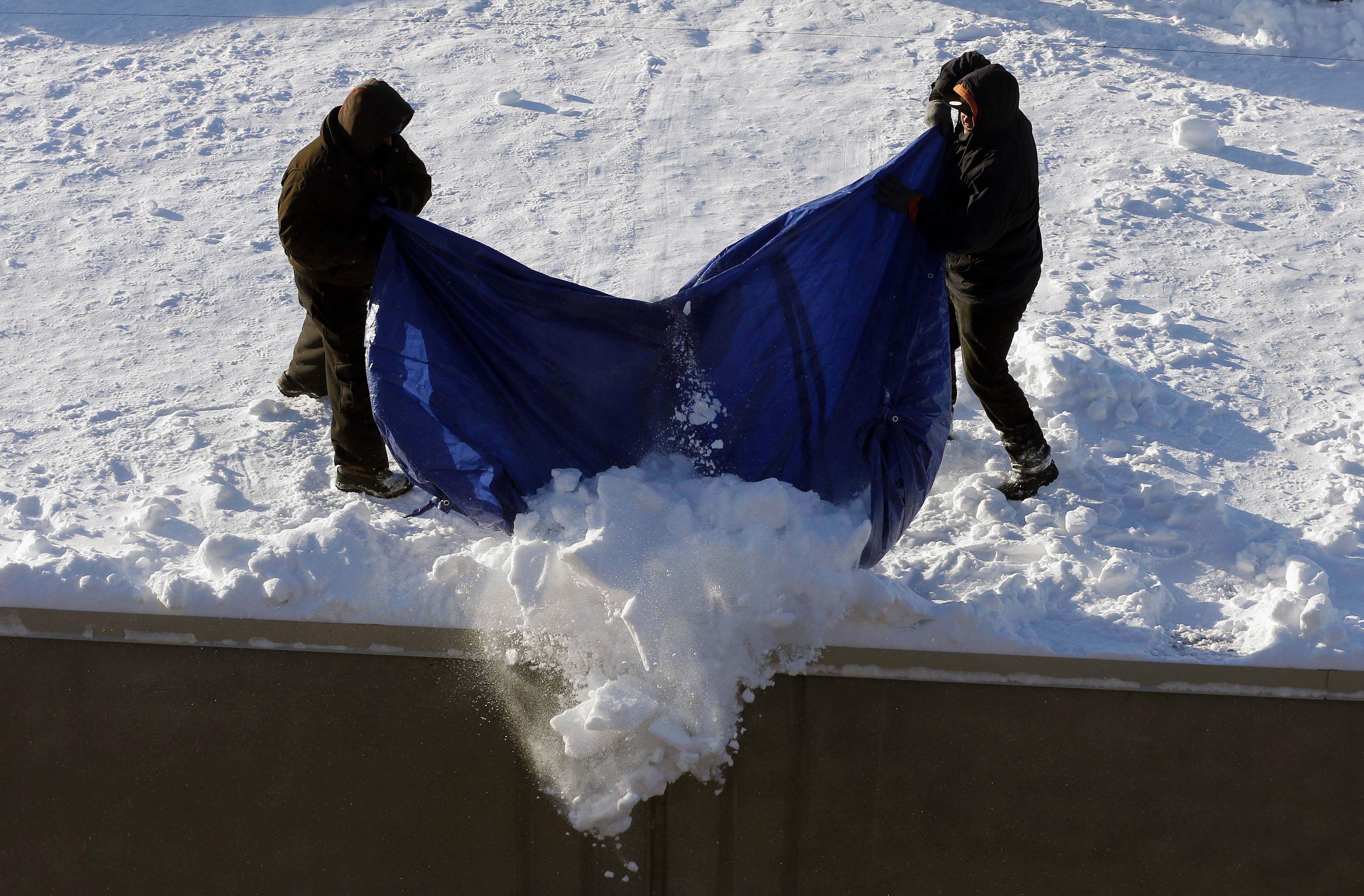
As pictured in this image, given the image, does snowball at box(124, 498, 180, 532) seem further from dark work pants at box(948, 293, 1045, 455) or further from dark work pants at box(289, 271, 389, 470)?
dark work pants at box(948, 293, 1045, 455)

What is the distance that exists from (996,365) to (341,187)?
6.82ft

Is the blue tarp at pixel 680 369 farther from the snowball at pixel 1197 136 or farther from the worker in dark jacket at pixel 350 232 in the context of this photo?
Result: the snowball at pixel 1197 136

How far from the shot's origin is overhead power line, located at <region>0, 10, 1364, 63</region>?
607 centimetres

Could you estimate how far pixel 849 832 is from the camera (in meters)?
2.99

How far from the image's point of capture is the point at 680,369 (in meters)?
3.04

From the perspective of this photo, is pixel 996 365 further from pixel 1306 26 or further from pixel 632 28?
pixel 1306 26

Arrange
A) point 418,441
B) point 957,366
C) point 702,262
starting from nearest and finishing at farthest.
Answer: point 418,441 → point 957,366 → point 702,262

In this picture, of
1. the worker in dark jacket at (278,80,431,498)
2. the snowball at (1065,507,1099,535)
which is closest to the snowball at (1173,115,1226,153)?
the snowball at (1065,507,1099,535)

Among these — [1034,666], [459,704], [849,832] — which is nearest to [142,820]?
[459,704]

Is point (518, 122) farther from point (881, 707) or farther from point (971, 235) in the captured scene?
point (881, 707)

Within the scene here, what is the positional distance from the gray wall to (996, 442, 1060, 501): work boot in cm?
77

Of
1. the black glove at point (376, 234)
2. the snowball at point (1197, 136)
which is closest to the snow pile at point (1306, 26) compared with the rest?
the snowball at point (1197, 136)

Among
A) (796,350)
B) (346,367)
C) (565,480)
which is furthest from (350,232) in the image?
(796,350)

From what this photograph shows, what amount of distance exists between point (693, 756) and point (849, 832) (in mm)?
547
